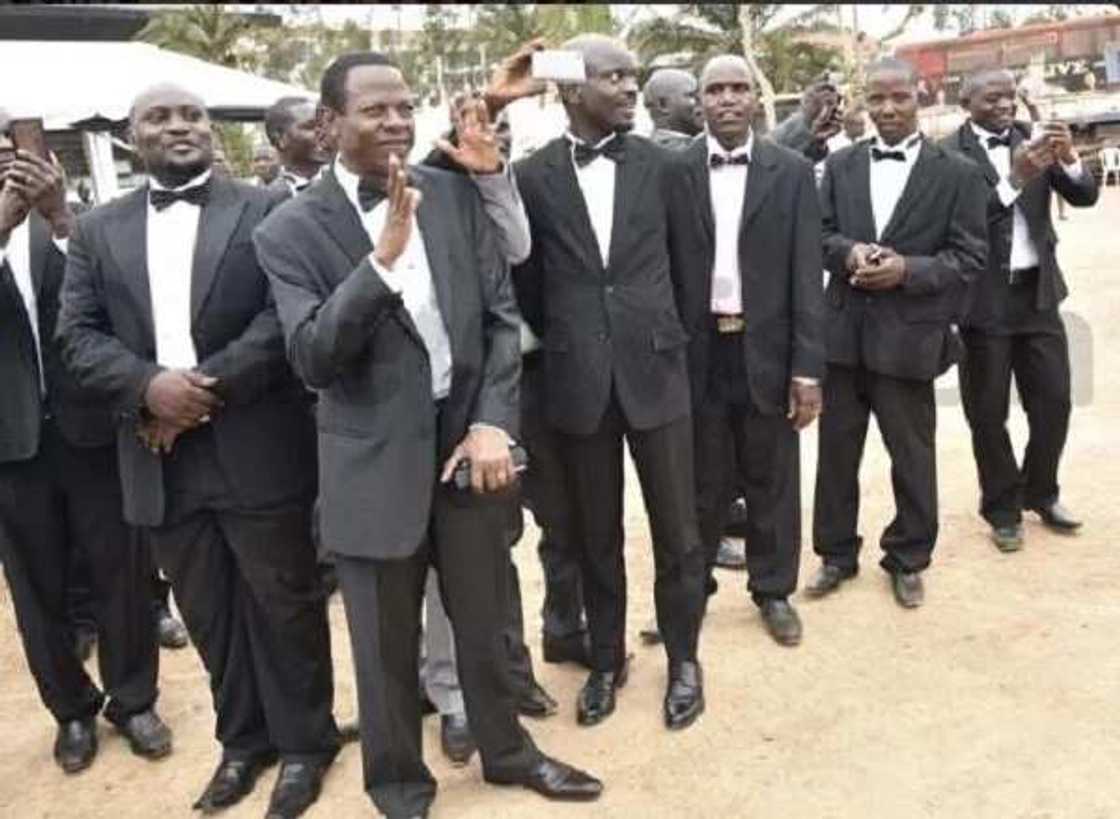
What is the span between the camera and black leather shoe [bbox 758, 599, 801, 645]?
4.59 metres

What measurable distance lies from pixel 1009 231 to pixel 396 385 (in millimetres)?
3417

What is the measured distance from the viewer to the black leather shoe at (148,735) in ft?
13.5

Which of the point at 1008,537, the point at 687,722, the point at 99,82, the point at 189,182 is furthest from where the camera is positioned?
the point at 99,82

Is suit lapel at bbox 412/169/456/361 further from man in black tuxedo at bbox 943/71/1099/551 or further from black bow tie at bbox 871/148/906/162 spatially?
man in black tuxedo at bbox 943/71/1099/551

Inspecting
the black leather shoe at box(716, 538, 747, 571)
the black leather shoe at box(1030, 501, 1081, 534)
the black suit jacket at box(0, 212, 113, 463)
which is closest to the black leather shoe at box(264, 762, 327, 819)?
the black suit jacket at box(0, 212, 113, 463)

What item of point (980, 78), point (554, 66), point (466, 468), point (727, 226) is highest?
point (554, 66)

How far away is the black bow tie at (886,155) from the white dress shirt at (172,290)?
2.77m

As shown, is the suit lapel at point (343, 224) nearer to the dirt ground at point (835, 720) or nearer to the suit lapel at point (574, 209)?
the suit lapel at point (574, 209)

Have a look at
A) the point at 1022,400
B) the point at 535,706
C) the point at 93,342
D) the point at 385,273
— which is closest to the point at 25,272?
the point at 93,342

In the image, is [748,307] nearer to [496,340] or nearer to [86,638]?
[496,340]

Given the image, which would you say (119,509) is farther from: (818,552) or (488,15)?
(488,15)

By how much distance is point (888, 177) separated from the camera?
4.77m

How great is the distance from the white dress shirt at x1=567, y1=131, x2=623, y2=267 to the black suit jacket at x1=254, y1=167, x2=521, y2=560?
0.57m

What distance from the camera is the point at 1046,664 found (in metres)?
4.21
